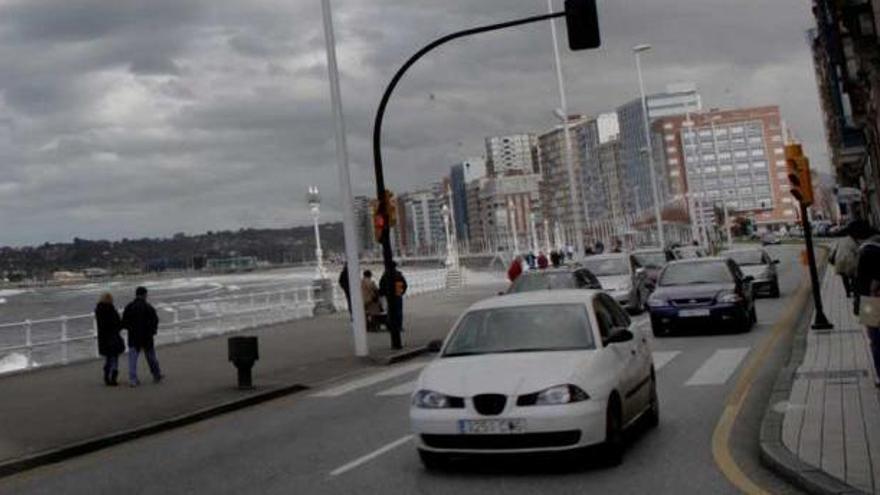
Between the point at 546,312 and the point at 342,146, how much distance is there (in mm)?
11610

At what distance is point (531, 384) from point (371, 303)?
60.4 ft

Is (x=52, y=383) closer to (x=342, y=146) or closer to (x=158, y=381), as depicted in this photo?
(x=158, y=381)

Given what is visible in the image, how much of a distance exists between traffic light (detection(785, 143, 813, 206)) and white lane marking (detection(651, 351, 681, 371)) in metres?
3.78

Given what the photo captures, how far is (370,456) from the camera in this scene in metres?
8.63

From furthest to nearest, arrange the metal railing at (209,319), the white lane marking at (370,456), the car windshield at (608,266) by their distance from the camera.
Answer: the car windshield at (608,266), the metal railing at (209,319), the white lane marking at (370,456)

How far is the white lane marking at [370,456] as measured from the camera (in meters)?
8.11

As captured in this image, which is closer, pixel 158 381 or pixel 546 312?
pixel 546 312

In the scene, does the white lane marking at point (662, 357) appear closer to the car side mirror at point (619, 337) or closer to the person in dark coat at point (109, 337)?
the car side mirror at point (619, 337)

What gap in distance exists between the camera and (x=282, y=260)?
7318 inches

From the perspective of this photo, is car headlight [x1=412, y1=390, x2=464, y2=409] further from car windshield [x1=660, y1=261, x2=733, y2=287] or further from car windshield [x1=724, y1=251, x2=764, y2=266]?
car windshield [x1=724, y1=251, x2=764, y2=266]

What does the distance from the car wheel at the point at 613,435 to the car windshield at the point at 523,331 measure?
679mm

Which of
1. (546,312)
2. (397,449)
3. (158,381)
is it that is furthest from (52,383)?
(546,312)

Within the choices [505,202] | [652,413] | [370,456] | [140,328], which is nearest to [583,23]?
[652,413]

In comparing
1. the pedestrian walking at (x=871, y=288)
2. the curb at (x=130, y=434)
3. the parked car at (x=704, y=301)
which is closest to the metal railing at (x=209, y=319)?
the curb at (x=130, y=434)
